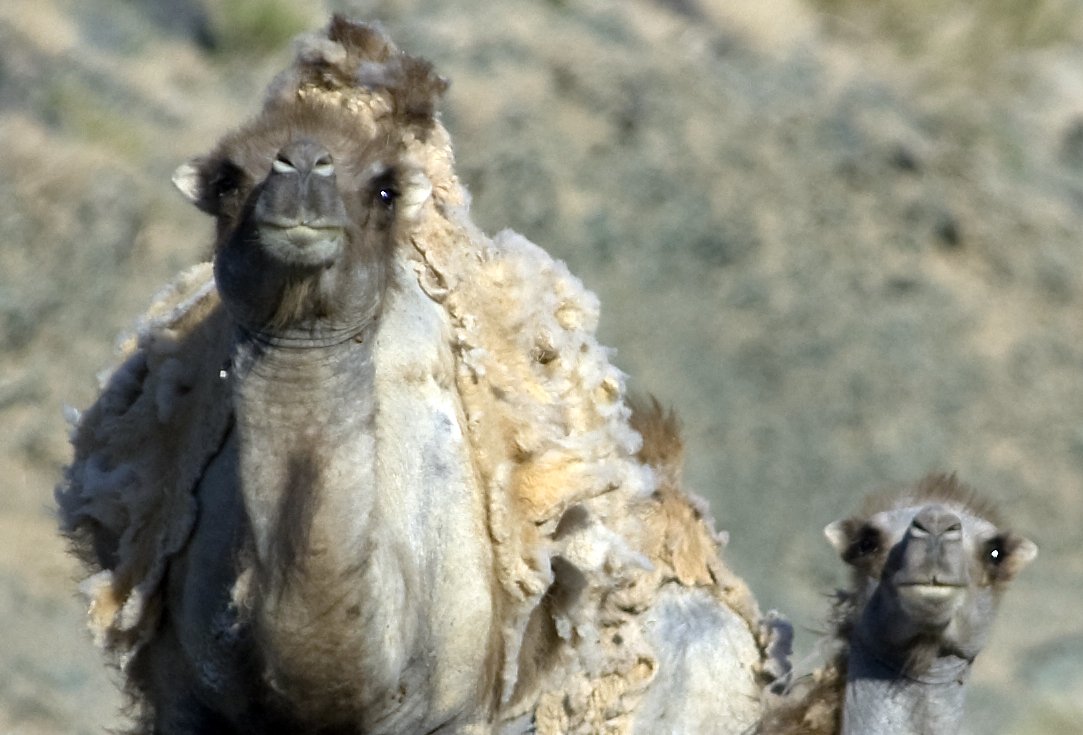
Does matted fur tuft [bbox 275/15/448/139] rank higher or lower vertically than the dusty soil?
lower

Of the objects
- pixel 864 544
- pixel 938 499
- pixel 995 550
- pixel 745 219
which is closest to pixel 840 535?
pixel 864 544

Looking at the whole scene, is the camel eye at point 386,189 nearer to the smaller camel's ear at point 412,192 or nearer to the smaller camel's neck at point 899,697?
the smaller camel's ear at point 412,192

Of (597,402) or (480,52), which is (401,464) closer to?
(597,402)

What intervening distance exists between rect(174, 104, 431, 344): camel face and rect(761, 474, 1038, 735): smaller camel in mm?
1837

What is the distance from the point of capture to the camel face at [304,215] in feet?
11.4

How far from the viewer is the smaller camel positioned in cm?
498

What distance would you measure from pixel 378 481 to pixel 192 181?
74 centimetres

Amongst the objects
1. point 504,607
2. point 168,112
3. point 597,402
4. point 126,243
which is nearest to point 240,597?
point 504,607

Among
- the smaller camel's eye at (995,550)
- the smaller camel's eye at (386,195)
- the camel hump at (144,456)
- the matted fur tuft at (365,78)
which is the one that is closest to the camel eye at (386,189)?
the smaller camel's eye at (386,195)

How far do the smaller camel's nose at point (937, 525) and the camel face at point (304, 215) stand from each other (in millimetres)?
1744

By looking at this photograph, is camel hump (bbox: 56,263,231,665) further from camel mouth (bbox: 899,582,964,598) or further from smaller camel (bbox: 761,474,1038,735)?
camel mouth (bbox: 899,582,964,598)

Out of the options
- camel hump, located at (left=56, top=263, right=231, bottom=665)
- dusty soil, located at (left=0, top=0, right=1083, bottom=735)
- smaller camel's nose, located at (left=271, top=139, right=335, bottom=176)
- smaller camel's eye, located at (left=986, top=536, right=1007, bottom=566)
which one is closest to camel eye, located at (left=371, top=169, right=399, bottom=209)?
smaller camel's nose, located at (left=271, top=139, right=335, bottom=176)

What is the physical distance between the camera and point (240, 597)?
12.7ft

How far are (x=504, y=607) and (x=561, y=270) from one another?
1.02 meters
